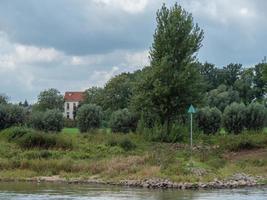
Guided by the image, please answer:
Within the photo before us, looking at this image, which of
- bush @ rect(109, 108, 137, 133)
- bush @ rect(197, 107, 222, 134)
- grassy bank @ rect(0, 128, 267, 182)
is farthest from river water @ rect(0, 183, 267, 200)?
bush @ rect(197, 107, 222, 134)

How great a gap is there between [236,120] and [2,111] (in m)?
25.9

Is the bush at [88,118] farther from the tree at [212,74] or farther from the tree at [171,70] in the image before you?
the tree at [212,74]

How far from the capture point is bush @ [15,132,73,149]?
148 feet

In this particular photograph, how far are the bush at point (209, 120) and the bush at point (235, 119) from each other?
0.92 meters

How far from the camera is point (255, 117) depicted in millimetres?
66188

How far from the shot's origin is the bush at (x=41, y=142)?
148ft

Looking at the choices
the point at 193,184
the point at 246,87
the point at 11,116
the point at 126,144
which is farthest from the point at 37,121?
the point at 246,87

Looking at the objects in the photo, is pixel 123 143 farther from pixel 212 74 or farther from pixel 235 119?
pixel 212 74

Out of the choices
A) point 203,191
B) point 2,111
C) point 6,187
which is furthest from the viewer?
point 2,111

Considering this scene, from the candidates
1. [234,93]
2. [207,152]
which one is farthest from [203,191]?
[234,93]

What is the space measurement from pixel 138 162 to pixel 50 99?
6222 inches

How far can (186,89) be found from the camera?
177ft

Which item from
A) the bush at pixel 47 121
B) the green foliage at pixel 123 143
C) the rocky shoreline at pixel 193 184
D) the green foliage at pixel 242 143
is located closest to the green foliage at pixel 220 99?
the bush at pixel 47 121

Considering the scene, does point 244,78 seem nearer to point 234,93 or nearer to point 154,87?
point 234,93
